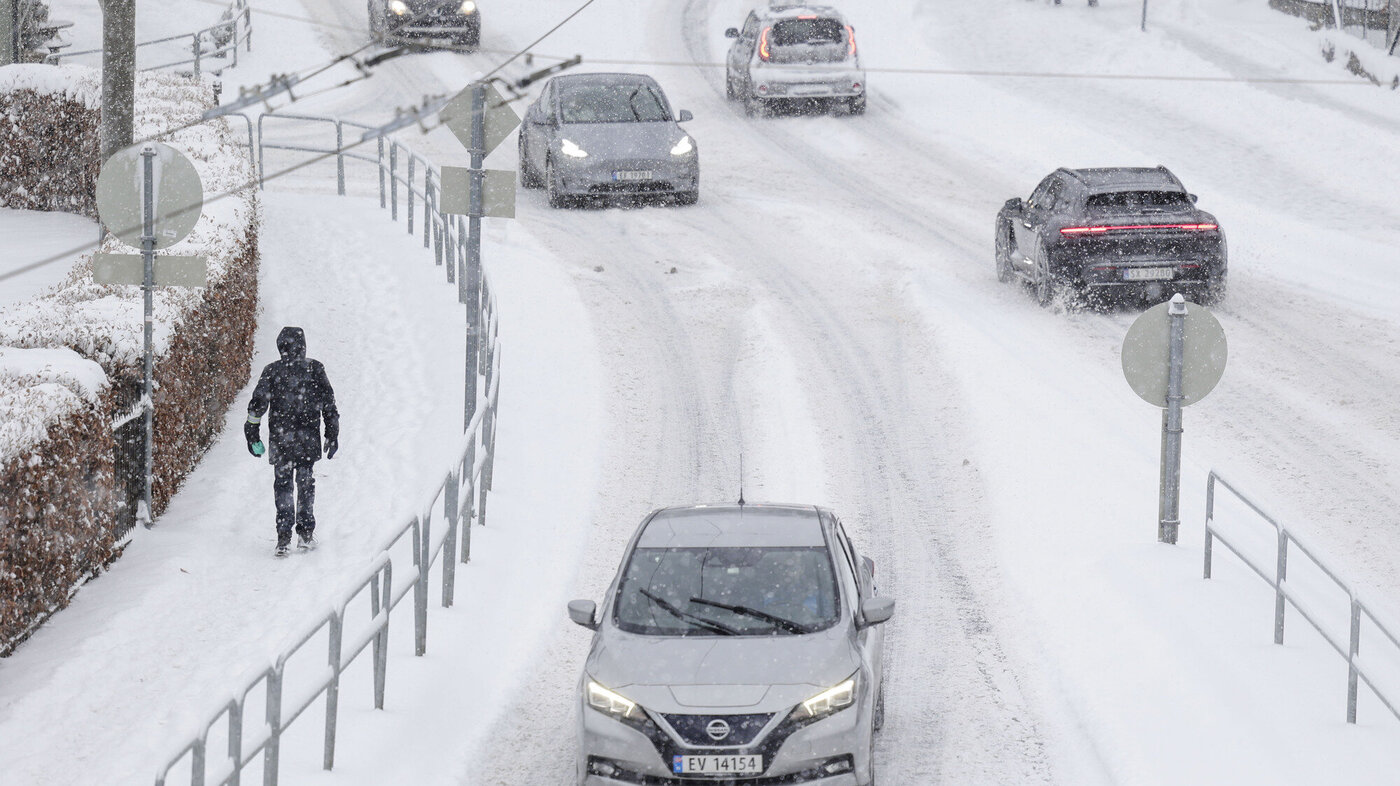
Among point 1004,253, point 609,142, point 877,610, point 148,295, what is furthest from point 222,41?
point 877,610

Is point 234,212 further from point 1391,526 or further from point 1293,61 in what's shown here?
point 1293,61

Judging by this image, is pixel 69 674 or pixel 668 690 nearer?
pixel 668 690

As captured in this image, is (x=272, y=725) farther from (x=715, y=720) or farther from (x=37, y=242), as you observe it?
(x=37, y=242)

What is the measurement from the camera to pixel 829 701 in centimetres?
788

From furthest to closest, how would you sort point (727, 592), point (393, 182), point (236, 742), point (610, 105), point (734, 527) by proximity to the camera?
point (610, 105) < point (393, 182) < point (734, 527) < point (727, 592) < point (236, 742)

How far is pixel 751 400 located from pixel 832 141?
12.7 meters

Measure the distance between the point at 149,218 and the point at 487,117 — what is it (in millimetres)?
2598

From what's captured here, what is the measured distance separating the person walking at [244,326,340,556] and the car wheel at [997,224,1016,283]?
31.6 feet

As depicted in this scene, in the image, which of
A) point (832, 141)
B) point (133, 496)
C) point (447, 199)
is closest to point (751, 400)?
point (447, 199)

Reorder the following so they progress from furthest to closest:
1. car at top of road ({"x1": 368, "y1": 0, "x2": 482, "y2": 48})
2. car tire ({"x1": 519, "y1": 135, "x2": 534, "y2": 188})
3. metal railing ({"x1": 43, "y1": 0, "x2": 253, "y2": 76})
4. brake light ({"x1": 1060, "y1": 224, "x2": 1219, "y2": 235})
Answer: car at top of road ({"x1": 368, "y1": 0, "x2": 482, "y2": 48}) → metal railing ({"x1": 43, "y1": 0, "x2": 253, "y2": 76}) → car tire ({"x1": 519, "y1": 135, "x2": 534, "y2": 188}) → brake light ({"x1": 1060, "y1": 224, "x2": 1219, "y2": 235})

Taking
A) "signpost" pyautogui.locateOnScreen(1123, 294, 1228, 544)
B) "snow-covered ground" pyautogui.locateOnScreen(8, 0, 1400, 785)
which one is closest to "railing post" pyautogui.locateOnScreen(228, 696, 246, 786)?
"snow-covered ground" pyautogui.locateOnScreen(8, 0, 1400, 785)

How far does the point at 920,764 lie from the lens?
28.9 ft

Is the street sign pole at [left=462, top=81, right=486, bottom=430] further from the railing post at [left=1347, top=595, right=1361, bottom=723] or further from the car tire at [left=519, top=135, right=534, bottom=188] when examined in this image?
the car tire at [left=519, top=135, right=534, bottom=188]

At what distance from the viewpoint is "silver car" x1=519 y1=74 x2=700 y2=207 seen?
886 inches
